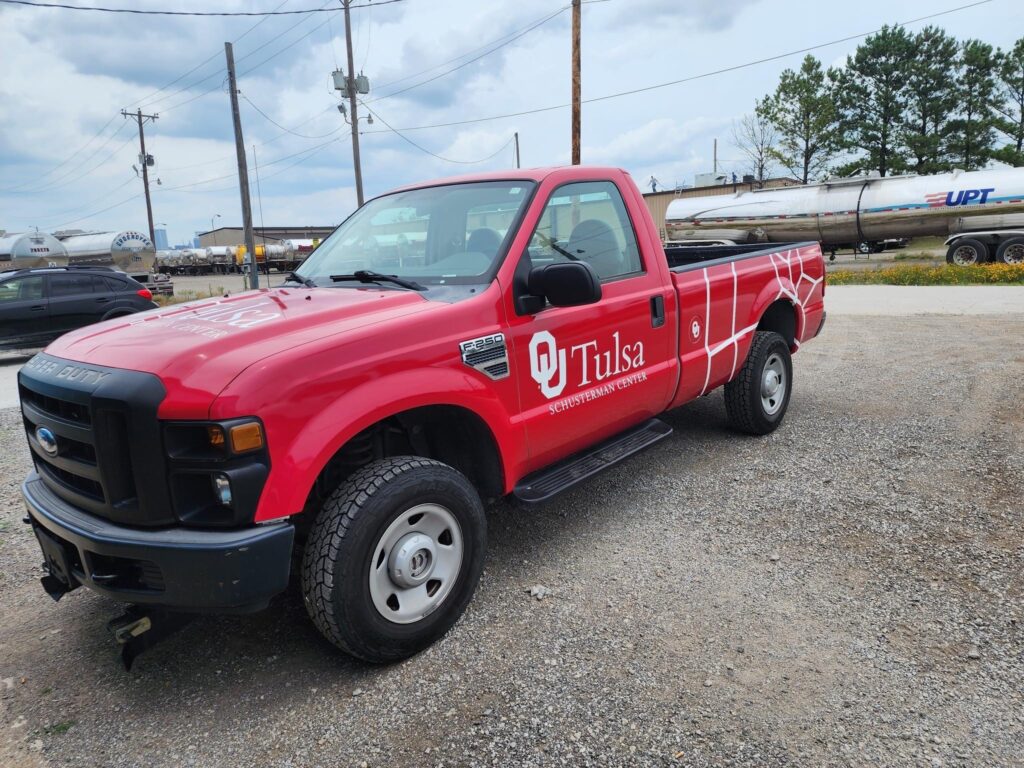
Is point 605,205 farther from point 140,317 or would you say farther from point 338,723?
point 338,723

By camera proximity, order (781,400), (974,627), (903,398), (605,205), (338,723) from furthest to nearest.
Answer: (903,398)
(781,400)
(605,205)
(974,627)
(338,723)

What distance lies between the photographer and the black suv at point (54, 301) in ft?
37.1

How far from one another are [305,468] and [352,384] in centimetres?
35

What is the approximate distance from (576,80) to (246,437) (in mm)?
18457

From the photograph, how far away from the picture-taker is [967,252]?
20.6 metres

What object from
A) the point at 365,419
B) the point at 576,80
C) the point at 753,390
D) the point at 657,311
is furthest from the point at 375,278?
the point at 576,80

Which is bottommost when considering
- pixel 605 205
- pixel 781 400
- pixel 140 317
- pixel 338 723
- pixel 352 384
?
pixel 338 723

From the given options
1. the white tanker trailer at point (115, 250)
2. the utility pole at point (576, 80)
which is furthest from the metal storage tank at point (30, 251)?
the utility pole at point (576, 80)

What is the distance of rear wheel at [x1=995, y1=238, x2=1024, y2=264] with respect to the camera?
19484 millimetres

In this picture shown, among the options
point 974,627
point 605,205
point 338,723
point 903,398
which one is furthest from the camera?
point 903,398

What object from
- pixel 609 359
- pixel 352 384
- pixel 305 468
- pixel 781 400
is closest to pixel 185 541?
pixel 305 468

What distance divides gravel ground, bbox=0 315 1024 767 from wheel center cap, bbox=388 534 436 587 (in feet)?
1.16

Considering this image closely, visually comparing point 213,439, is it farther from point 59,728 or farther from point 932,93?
point 932,93

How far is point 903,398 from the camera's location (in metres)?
6.32
